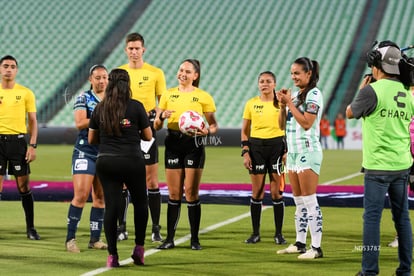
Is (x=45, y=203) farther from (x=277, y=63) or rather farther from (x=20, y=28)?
(x=20, y=28)

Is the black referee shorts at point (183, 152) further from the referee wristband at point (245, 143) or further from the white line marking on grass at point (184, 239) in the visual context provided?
the white line marking on grass at point (184, 239)

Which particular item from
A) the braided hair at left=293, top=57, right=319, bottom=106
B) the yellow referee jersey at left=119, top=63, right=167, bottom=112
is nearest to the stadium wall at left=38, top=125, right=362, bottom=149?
the yellow referee jersey at left=119, top=63, right=167, bottom=112

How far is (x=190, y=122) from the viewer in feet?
30.6

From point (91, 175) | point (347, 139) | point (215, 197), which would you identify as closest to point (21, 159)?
point (91, 175)

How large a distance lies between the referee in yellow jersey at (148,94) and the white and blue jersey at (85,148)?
0.93 metres

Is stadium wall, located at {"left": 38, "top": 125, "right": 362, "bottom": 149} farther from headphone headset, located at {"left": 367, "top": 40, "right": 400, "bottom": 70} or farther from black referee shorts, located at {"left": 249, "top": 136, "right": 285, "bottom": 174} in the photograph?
headphone headset, located at {"left": 367, "top": 40, "right": 400, "bottom": 70}

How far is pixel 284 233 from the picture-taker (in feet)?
35.8

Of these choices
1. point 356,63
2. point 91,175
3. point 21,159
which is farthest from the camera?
point 356,63

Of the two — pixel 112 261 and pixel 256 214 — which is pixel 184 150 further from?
pixel 112 261

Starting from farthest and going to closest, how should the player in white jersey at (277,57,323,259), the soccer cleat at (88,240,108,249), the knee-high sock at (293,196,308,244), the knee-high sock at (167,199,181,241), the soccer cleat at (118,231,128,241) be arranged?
1. the soccer cleat at (118,231,128,241)
2. the knee-high sock at (167,199,181,241)
3. the soccer cleat at (88,240,108,249)
4. the knee-high sock at (293,196,308,244)
5. the player in white jersey at (277,57,323,259)

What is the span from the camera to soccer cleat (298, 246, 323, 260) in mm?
8883

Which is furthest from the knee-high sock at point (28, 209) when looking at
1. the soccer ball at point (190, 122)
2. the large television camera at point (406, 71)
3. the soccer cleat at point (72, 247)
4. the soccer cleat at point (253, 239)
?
the large television camera at point (406, 71)

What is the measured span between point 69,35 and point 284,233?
2912 cm

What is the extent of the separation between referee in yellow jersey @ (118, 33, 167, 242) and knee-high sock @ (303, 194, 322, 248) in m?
2.13
